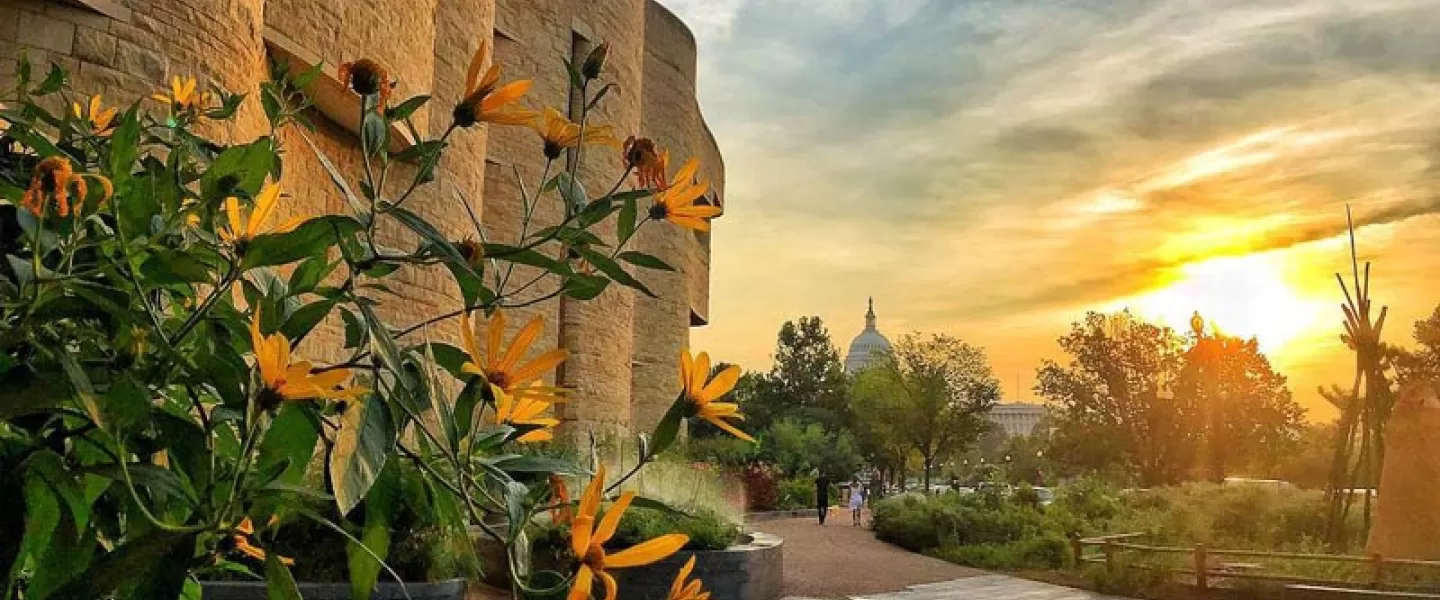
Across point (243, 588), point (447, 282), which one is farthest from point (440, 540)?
point (447, 282)

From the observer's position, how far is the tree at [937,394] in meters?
36.9

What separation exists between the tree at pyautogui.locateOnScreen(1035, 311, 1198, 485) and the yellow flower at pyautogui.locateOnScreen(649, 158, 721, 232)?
3410 cm

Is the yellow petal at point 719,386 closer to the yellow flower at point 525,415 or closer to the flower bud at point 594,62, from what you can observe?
the yellow flower at point 525,415

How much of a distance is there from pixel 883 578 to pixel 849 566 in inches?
36.3

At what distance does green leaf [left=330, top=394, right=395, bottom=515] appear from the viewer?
86 cm

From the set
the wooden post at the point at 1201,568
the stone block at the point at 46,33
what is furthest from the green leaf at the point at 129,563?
the wooden post at the point at 1201,568

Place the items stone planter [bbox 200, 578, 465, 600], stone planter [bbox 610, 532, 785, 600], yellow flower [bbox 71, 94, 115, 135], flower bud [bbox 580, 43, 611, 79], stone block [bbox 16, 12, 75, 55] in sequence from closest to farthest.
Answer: flower bud [bbox 580, 43, 611, 79], yellow flower [bbox 71, 94, 115, 135], stone planter [bbox 200, 578, 465, 600], stone block [bbox 16, 12, 75, 55], stone planter [bbox 610, 532, 785, 600]

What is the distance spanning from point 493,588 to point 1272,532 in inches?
393

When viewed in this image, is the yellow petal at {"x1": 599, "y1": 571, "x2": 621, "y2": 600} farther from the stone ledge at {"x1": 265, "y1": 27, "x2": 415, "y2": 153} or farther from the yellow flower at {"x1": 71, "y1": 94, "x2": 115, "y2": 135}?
the stone ledge at {"x1": 265, "y1": 27, "x2": 415, "y2": 153}

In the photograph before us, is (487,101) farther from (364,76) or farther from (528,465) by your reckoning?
(528,465)

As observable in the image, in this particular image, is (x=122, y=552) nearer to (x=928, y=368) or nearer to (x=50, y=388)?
(x=50, y=388)

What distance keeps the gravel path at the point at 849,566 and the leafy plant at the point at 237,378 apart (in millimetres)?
8676

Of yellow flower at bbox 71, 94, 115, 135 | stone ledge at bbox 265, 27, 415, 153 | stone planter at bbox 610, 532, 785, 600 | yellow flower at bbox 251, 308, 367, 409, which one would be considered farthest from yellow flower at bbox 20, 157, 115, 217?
stone ledge at bbox 265, 27, 415, 153

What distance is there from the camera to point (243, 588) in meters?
5.22
